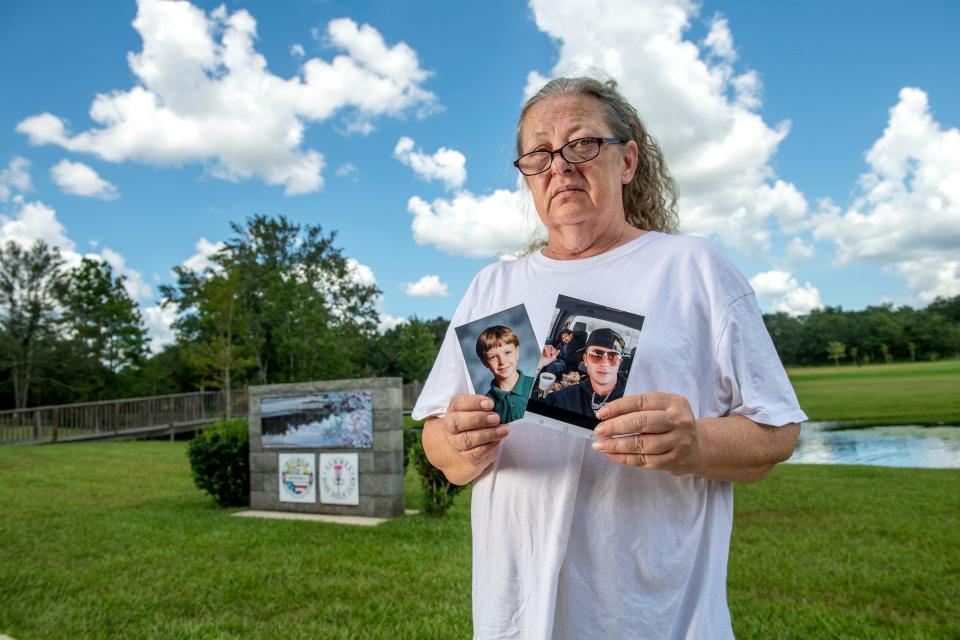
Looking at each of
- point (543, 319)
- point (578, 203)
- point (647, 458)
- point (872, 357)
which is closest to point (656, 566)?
point (647, 458)

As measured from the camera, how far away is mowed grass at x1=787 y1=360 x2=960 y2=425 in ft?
78.4

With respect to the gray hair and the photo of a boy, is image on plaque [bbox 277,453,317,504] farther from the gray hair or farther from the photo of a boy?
the photo of a boy

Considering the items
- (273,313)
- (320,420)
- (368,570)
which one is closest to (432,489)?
(320,420)

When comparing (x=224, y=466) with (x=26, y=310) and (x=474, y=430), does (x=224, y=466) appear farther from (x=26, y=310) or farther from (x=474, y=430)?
(x=26, y=310)

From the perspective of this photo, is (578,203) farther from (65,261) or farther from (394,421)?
(65,261)

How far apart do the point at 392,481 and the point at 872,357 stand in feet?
106

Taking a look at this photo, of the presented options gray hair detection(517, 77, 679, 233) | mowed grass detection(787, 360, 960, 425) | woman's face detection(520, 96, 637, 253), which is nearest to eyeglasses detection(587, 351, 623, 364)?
woman's face detection(520, 96, 637, 253)

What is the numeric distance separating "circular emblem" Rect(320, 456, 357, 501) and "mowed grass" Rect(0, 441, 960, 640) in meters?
0.70

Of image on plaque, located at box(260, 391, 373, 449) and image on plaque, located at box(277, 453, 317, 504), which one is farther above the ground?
image on plaque, located at box(260, 391, 373, 449)

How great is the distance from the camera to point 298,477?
9.20m

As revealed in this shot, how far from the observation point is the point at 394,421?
8586mm

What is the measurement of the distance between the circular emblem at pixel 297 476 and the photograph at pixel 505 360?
8272 millimetres

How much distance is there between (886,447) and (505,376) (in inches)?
726

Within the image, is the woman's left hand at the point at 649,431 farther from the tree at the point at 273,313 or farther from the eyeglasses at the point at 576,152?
the tree at the point at 273,313
